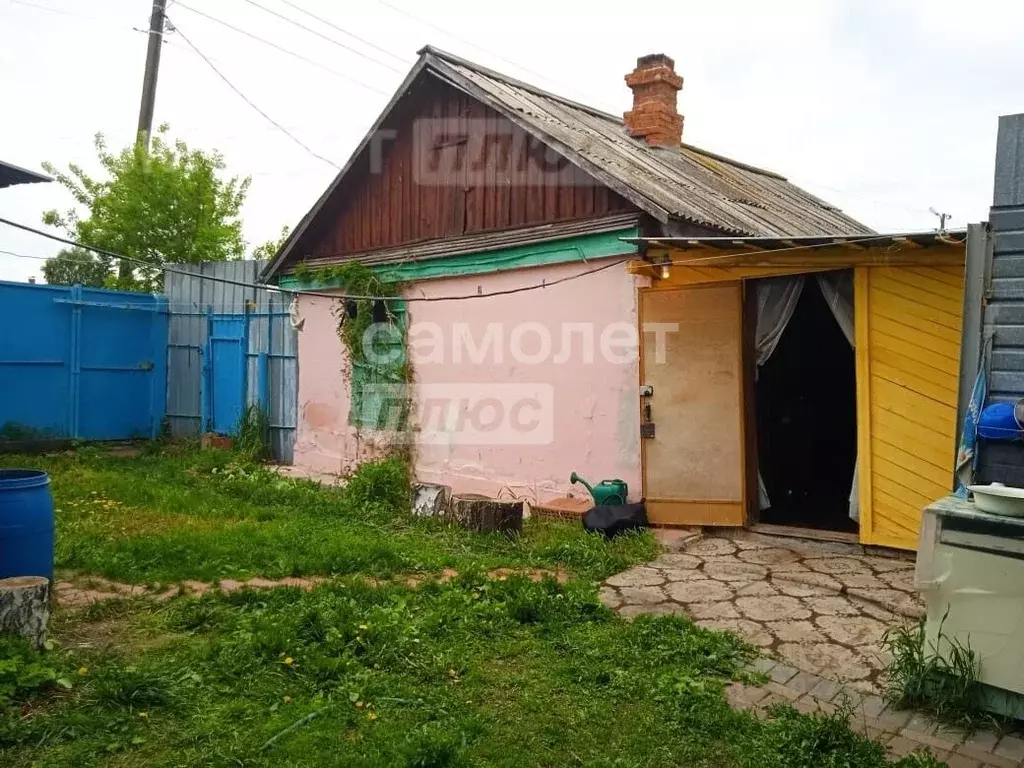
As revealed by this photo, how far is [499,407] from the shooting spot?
8.23 m

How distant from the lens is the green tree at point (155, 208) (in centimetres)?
1500

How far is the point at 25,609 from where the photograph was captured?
377 cm

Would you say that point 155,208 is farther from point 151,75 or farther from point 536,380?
point 536,380

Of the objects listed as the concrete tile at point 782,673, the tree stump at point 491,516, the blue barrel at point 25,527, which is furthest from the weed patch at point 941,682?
the blue barrel at point 25,527

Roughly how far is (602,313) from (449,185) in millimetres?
2697

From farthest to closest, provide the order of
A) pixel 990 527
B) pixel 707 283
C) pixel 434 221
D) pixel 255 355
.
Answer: pixel 255 355
pixel 434 221
pixel 707 283
pixel 990 527

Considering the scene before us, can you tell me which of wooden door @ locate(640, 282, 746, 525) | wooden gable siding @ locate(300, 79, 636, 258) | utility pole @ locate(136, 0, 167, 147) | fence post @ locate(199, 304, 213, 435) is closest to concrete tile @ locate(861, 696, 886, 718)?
wooden door @ locate(640, 282, 746, 525)

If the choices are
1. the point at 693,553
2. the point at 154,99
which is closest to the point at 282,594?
the point at 693,553

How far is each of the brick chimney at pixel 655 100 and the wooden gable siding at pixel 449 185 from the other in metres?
2.85

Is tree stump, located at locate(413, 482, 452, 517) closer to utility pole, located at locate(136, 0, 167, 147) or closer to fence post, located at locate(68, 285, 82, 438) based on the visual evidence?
fence post, located at locate(68, 285, 82, 438)

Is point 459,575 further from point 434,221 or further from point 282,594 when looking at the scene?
point 434,221

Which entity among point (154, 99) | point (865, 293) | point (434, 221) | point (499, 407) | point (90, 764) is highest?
point (154, 99)

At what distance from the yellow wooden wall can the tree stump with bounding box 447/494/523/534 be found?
2.79m

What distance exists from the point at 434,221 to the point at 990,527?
269 inches
